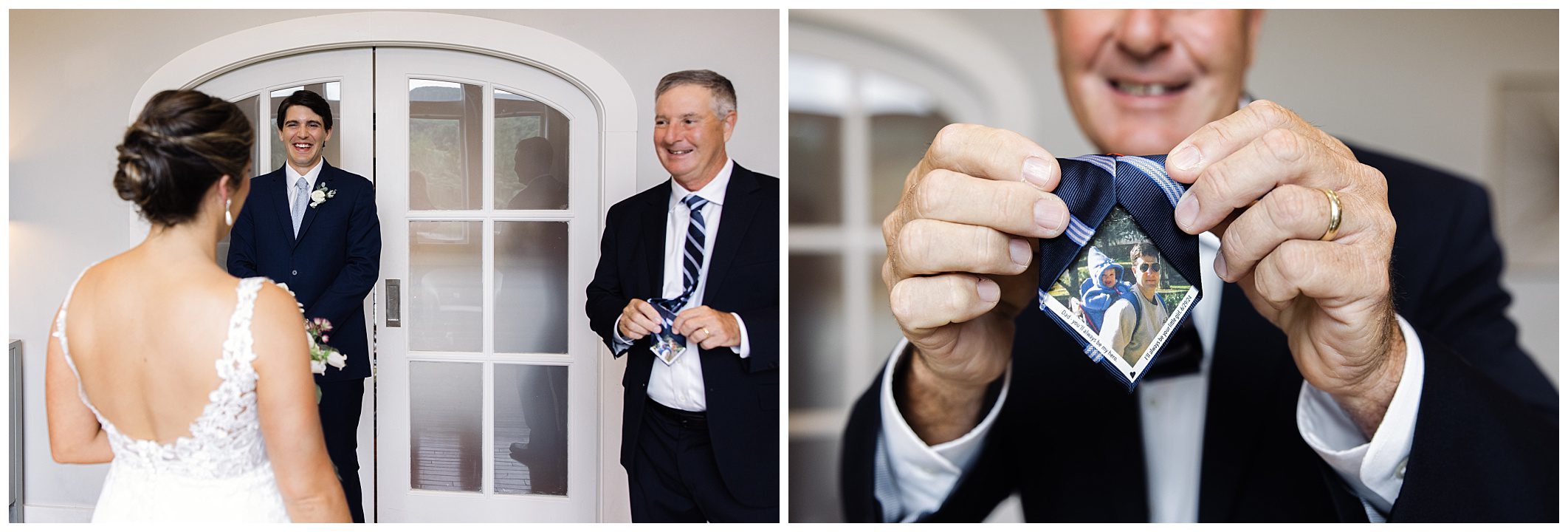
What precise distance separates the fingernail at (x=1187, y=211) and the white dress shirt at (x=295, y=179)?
172 cm

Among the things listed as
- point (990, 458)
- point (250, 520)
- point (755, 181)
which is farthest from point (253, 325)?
point (990, 458)

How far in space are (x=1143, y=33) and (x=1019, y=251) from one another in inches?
39.0

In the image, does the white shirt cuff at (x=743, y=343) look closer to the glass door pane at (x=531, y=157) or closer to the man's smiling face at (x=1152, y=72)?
the glass door pane at (x=531, y=157)

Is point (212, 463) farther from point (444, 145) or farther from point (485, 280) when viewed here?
point (444, 145)

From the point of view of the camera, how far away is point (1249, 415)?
1.80 meters

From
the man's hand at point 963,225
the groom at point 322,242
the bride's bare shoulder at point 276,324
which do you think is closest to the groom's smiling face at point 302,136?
the groom at point 322,242

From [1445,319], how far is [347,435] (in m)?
2.50

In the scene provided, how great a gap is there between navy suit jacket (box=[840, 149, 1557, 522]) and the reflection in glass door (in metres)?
0.69

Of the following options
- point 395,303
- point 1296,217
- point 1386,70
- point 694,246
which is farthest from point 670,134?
point 1386,70

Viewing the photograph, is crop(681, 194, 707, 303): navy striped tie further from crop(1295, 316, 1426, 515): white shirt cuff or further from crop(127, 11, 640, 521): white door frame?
crop(1295, 316, 1426, 515): white shirt cuff

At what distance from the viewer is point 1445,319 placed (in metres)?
1.96

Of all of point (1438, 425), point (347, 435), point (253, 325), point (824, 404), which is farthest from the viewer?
point (824, 404)

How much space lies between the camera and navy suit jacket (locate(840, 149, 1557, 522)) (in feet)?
5.71

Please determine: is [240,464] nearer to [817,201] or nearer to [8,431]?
[8,431]
